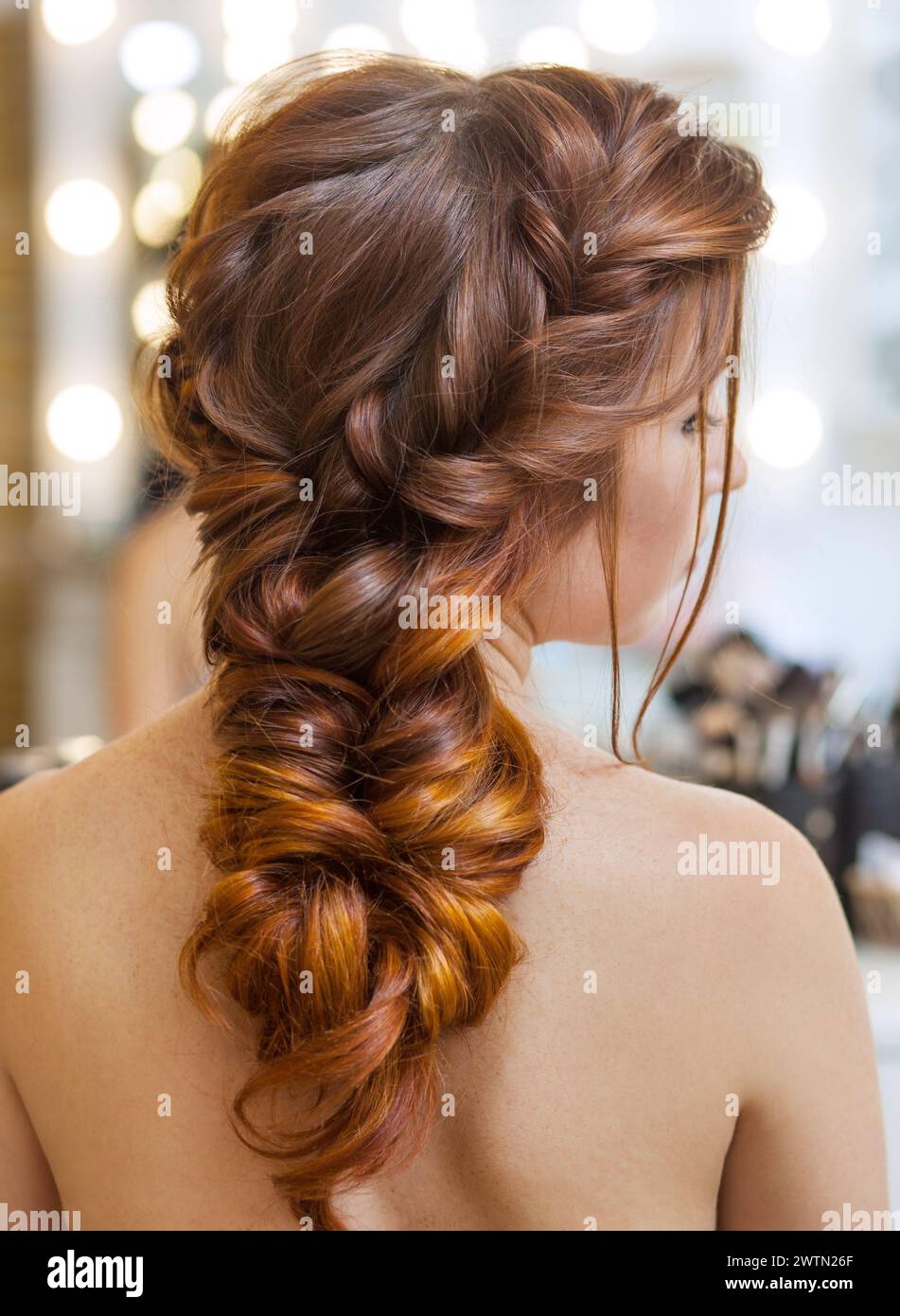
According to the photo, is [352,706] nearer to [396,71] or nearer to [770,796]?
[396,71]

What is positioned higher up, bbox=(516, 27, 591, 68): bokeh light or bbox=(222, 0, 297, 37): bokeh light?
bbox=(222, 0, 297, 37): bokeh light

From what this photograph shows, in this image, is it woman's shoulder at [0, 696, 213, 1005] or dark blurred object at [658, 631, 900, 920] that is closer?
woman's shoulder at [0, 696, 213, 1005]

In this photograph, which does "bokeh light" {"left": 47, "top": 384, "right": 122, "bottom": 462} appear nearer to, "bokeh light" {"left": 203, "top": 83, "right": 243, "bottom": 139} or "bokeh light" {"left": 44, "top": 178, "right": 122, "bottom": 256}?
"bokeh light" {"left": 44, "top": 178, "right": 122, "bottom": 256}

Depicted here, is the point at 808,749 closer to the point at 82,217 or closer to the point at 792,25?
the point at 792,25

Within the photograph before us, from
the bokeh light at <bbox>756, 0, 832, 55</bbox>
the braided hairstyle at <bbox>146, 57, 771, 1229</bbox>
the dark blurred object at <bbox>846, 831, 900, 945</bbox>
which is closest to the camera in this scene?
the braided hairstyle at <bbox>146, 57, 771, 1229</bbox>

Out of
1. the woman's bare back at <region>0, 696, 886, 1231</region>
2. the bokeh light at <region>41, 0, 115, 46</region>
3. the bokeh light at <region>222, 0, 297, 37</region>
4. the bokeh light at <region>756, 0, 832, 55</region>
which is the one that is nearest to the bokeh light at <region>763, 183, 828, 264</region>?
the bokeh light at <region>756, 0, 832, 55</region>

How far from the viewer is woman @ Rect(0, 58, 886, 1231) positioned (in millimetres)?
475

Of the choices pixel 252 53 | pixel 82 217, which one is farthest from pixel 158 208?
pixel 252 53

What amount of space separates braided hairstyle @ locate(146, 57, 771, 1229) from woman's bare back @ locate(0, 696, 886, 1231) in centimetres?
2

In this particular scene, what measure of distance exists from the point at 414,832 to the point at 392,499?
16cm

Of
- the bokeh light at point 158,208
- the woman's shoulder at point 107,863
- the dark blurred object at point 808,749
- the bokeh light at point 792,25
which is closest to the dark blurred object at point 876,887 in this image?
the dark blurred object at point 808,749

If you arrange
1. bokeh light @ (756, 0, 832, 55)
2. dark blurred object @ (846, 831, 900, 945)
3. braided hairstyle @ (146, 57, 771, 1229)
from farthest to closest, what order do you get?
bokeh light @ (756, 0, 832, 55), dark blurred object @ (846, 831, 900, 945), braided hairstyle @ (146, 57, 771, 1229)
